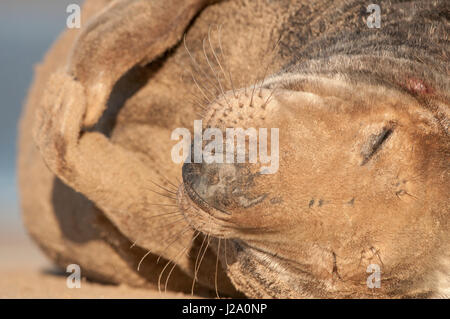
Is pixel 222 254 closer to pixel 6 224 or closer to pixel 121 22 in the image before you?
pixel 121 22

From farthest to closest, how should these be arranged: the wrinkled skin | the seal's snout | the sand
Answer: the sand < the wrinkled skin < the seal's snout

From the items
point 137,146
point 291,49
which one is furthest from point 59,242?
point 291,49

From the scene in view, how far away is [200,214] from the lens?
3.29 m

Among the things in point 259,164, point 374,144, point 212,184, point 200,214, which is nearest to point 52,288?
point 200,214

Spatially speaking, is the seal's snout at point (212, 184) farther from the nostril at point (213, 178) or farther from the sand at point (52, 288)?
the sand at point (52, 288)

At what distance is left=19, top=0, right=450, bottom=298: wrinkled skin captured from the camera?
3.19m

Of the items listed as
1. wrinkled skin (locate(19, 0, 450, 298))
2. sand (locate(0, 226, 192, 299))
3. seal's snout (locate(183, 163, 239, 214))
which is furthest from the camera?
sand (locate(0, 226, 192, 299))

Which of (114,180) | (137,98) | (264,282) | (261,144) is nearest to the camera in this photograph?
(261,144)

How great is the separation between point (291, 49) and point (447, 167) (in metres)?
1.30

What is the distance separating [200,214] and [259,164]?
375 millimetres

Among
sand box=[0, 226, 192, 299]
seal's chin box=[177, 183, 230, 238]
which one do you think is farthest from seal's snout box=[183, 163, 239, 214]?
sand box=[0, 226, 192, 299]

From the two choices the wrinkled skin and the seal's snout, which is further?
the wrinkled skin

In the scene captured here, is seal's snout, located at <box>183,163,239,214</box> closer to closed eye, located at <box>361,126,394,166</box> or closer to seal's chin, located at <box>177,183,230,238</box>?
seal's chin, located at <box>177,183,230,238</box>

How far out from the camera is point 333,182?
10.4 ft
